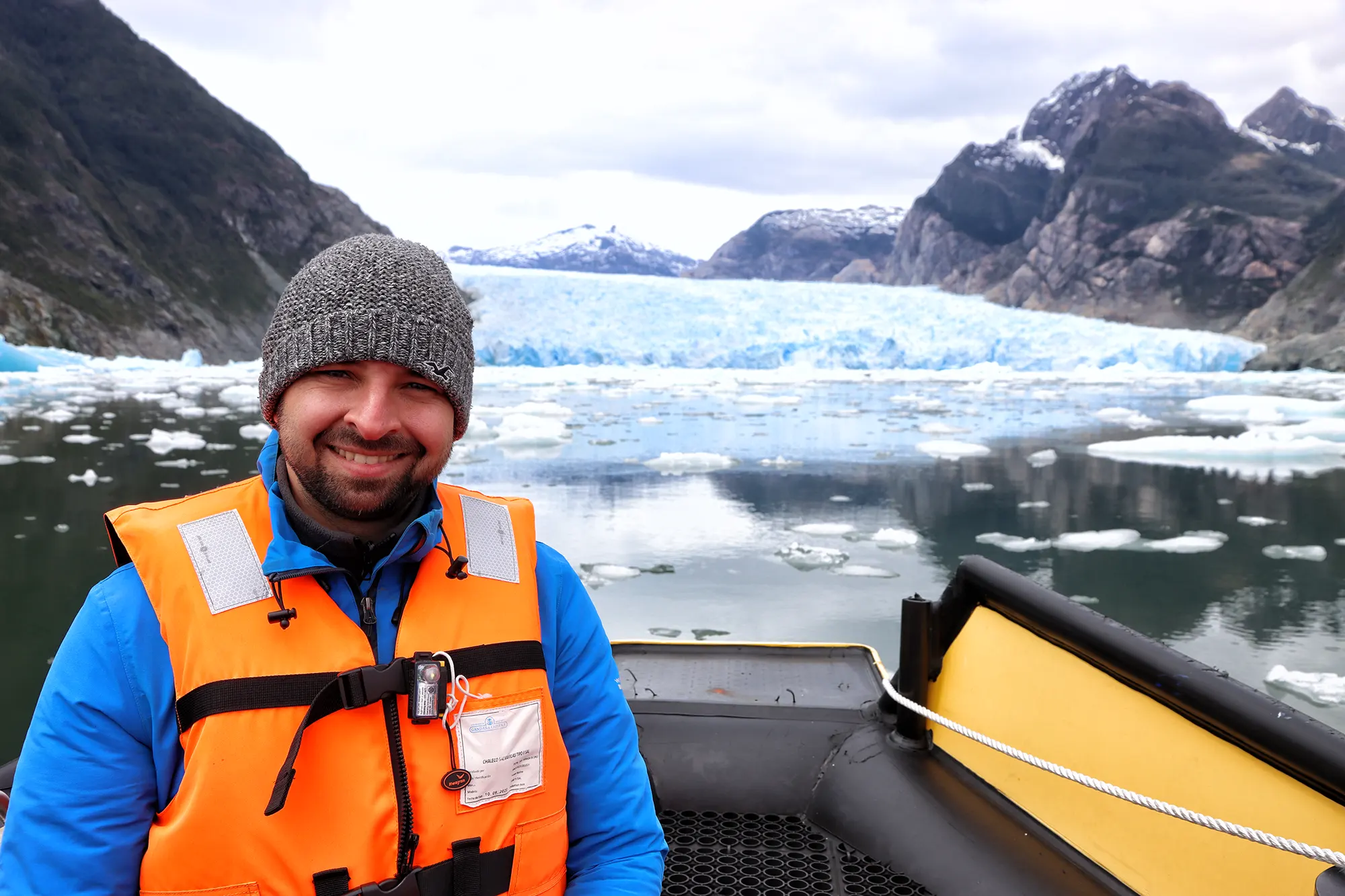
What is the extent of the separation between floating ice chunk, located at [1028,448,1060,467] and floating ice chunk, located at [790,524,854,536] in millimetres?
3210

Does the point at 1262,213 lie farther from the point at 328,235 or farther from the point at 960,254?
the point at 328,235

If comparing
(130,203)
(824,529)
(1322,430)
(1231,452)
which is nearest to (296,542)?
(824,529)

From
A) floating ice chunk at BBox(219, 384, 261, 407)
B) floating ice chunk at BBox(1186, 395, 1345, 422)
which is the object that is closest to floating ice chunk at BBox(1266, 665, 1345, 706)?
floating ice chunk at BBox(1186, 395, 1345, 422)

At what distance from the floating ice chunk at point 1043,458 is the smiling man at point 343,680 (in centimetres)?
762

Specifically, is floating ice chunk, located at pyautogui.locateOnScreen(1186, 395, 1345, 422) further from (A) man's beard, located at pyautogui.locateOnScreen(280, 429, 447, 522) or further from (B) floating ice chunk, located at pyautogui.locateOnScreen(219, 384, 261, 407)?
(B) floating ice chunk, located at pyautogui.locateOnScreen(219, 384, 261, 407)

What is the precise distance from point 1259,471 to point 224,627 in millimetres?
8707

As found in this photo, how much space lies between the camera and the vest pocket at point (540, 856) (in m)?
1.06

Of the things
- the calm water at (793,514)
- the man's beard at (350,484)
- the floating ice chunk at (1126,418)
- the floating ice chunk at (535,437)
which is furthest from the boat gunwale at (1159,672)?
the floating ice chunk at (1126,418)

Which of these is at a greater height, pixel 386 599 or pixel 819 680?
pixel 386 599

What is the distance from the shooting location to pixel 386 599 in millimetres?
1071

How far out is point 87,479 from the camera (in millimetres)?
6711

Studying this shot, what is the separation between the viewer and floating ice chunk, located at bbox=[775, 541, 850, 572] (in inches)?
188

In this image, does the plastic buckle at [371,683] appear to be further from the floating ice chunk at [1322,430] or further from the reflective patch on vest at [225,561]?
the floating ice chunk at [1322,430]

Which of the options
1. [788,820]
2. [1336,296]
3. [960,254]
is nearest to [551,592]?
[788,820]
